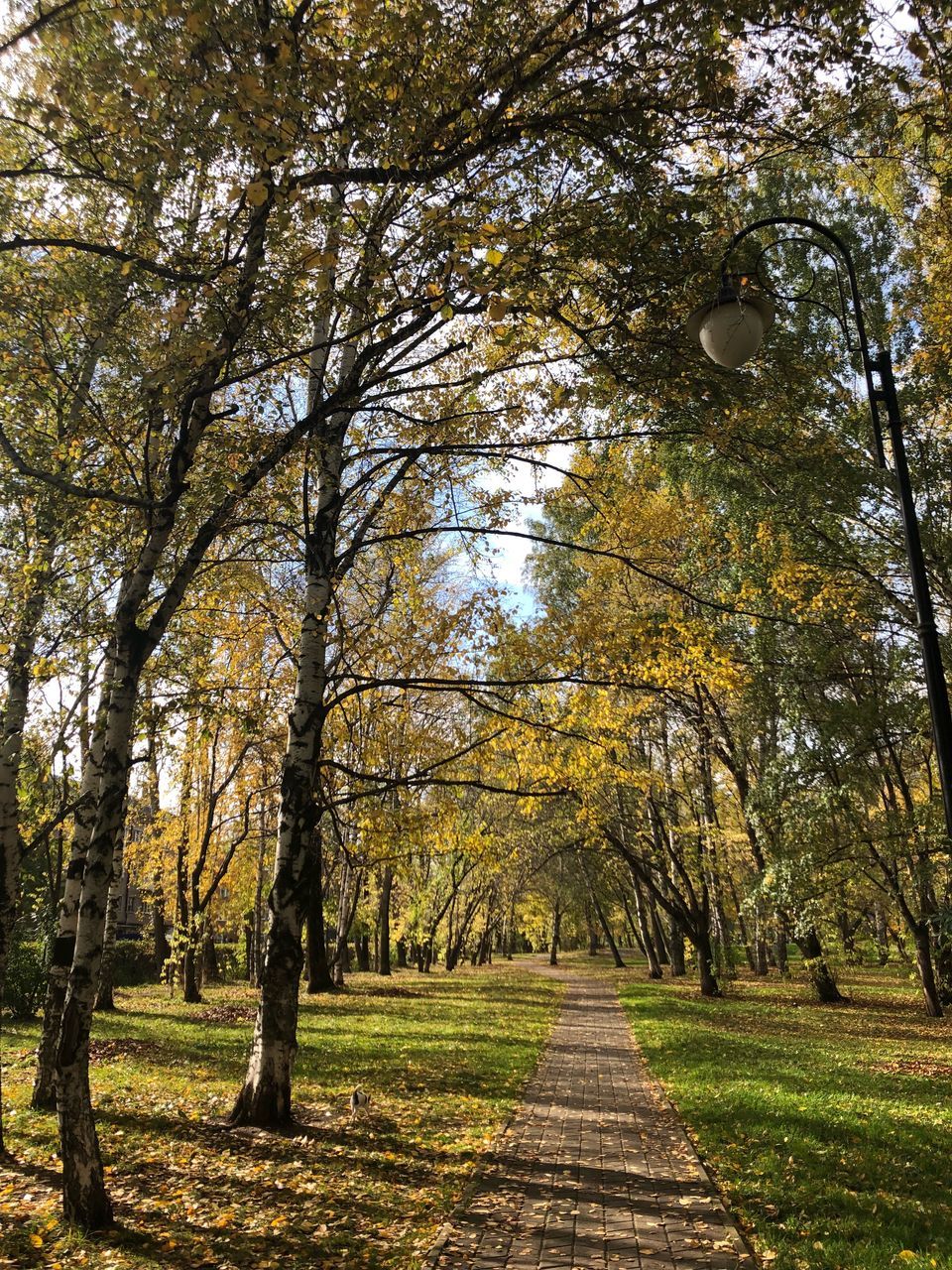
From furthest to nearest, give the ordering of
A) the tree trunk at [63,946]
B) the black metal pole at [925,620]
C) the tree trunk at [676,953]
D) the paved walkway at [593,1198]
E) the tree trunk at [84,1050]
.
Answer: the tree trunk at [676,953]
the tree trunk at [63,946]
the tree trunk at [84,1050]
the paved walkway at [593,1198]
the black metal pole at [925,620]

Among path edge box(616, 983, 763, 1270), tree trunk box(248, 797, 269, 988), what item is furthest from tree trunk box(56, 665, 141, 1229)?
tree trunk box(248, 797, 269, 988)

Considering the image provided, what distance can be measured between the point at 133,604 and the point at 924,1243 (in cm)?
667

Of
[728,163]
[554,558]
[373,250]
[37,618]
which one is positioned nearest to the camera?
[373,250]

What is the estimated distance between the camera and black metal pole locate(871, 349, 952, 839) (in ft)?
13.5

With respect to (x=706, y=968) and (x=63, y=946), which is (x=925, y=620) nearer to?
(x=63, y=946)

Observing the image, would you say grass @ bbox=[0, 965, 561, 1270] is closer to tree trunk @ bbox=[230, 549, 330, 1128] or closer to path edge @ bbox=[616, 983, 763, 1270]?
tree trunk @ bbox=[230, 549, 330, 1128]

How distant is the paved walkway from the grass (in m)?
0.29

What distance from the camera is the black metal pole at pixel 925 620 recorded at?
13.5 feet

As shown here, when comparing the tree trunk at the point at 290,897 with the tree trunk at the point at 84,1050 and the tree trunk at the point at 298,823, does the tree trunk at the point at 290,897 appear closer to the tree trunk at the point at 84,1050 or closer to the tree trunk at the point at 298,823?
the tree trunk at the point at 298,823

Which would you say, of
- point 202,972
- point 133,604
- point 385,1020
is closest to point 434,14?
point 133,604

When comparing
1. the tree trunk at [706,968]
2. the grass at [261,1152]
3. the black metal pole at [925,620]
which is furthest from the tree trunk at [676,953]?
the black metal pole at [925,620]

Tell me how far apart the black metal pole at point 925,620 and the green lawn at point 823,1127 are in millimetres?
2750

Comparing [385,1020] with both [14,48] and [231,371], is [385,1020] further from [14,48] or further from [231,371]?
[14,48]

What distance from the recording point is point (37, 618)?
7.63 metres
